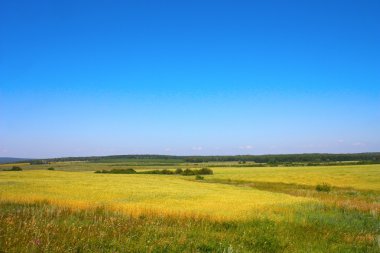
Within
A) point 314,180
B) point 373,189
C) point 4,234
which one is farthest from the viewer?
point 314,180

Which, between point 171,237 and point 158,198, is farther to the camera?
point 158,198

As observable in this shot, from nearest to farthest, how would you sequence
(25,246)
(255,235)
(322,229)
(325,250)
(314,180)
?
1. (25,246)
2. (325,250)
3. (255,235)
4. (322,229)
5. (314,180)

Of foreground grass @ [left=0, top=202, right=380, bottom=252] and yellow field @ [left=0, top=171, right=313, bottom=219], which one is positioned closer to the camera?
foreground grass @ [left=0, top=202, right=380, bottom=252]

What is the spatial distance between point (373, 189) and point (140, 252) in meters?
41.8

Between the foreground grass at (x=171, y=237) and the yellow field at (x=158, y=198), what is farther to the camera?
the yellow field at (x=158, y=198)

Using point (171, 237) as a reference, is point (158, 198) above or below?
below

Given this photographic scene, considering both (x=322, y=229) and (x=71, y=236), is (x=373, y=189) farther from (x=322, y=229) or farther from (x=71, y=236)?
(x=71, y=236)

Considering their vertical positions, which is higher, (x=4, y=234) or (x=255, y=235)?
(x=4, y=234)

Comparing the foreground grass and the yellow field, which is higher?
the foreground grass

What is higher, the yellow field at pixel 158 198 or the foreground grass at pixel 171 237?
the foreground grass at pixel 171 237

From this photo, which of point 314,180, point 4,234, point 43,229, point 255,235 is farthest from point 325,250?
point 314,180

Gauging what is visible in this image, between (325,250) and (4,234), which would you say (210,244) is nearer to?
(325,250)

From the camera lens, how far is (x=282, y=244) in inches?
369

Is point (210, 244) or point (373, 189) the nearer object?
point (210, 244)
